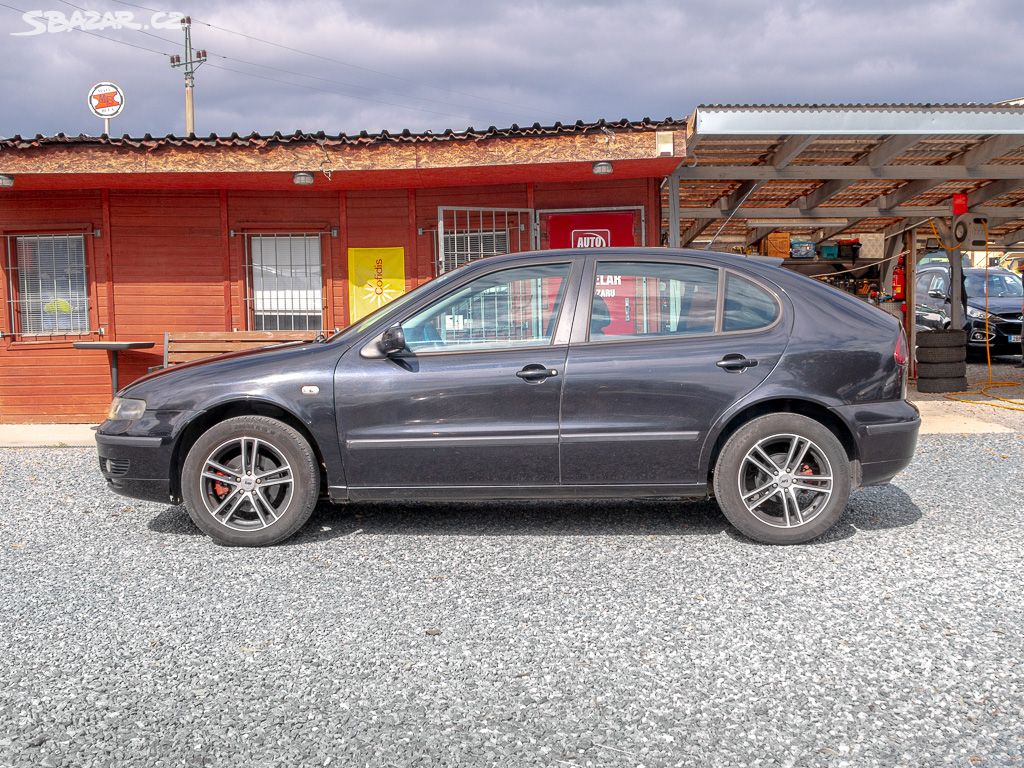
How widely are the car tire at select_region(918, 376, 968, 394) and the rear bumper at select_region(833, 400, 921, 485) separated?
8.62 meters

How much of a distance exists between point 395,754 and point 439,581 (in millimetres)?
1651

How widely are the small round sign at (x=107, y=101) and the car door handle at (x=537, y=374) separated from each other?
550 inches

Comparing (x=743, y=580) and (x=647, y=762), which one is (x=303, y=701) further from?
(x=743, y=580)

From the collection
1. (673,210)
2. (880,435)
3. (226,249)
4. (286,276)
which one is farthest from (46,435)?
(880,435)

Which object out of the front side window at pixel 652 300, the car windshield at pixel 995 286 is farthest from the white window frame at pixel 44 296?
the car windshield at pixel 995 286

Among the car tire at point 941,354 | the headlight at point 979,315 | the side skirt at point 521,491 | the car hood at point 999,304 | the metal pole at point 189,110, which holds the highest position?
the metal pole at point 189,110

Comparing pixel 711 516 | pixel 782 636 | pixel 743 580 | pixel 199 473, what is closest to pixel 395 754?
pixel 782 636

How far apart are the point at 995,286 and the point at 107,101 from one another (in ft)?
58.9

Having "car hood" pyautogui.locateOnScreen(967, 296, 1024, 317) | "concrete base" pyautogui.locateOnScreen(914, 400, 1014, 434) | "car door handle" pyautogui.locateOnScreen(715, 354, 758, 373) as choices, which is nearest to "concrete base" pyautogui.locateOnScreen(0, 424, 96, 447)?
"car door handle" pyautogui.locateOnScreen(715, 354, 758, 373)

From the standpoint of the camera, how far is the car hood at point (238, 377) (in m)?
4.84

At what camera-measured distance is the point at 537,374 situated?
15.6ft

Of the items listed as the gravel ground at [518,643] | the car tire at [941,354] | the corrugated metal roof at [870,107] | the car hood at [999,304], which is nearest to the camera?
the gravel ground at [518,643]

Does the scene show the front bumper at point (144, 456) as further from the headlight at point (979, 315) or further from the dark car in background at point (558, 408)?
the headlight at point (979, 315)

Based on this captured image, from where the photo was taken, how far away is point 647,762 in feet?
8.52
